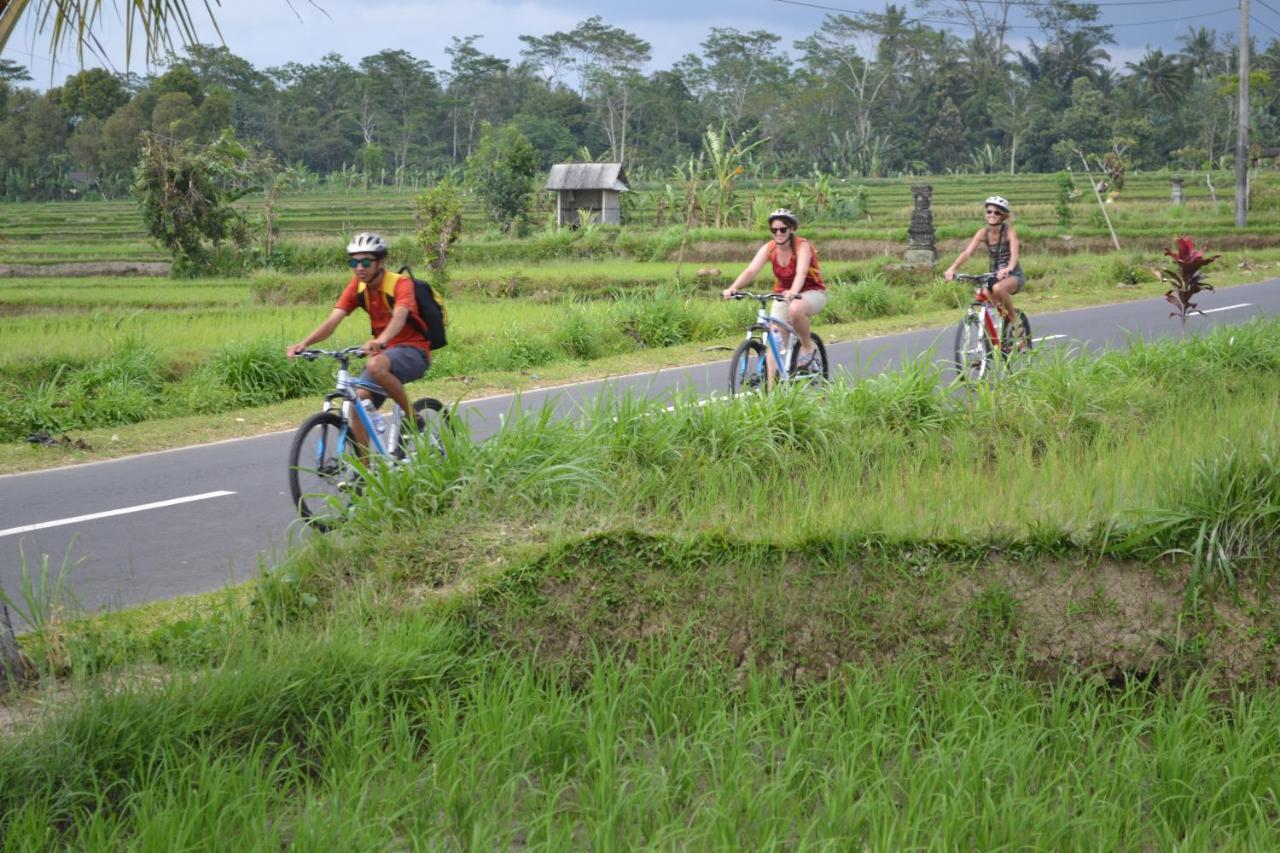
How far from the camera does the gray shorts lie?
7.50 meters

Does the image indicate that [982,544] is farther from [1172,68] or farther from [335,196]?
Answer: [1172,68]

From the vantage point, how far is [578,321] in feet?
52.7

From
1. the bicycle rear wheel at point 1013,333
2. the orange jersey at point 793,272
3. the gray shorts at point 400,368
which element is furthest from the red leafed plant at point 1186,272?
the gray shorts at point 400,368

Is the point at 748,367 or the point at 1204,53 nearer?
the point at 748,367

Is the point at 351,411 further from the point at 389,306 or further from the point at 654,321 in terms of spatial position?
the point at 654,321

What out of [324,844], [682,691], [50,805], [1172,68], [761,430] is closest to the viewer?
[324,844]

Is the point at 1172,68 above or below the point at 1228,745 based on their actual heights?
above

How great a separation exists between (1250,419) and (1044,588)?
8.88 ft

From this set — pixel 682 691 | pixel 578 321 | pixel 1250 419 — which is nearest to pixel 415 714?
pixel 682 691

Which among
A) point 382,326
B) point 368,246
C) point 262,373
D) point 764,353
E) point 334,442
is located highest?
point 368,246

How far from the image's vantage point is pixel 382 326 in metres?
7.82

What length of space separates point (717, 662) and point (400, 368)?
3372 millimetres

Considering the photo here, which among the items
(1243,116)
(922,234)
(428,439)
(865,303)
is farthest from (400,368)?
(1243,116)

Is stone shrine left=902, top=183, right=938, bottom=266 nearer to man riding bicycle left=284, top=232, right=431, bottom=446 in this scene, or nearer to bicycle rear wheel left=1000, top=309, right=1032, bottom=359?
bicycle rear wheel left=1000, top=309, right=1032, bottom=359
